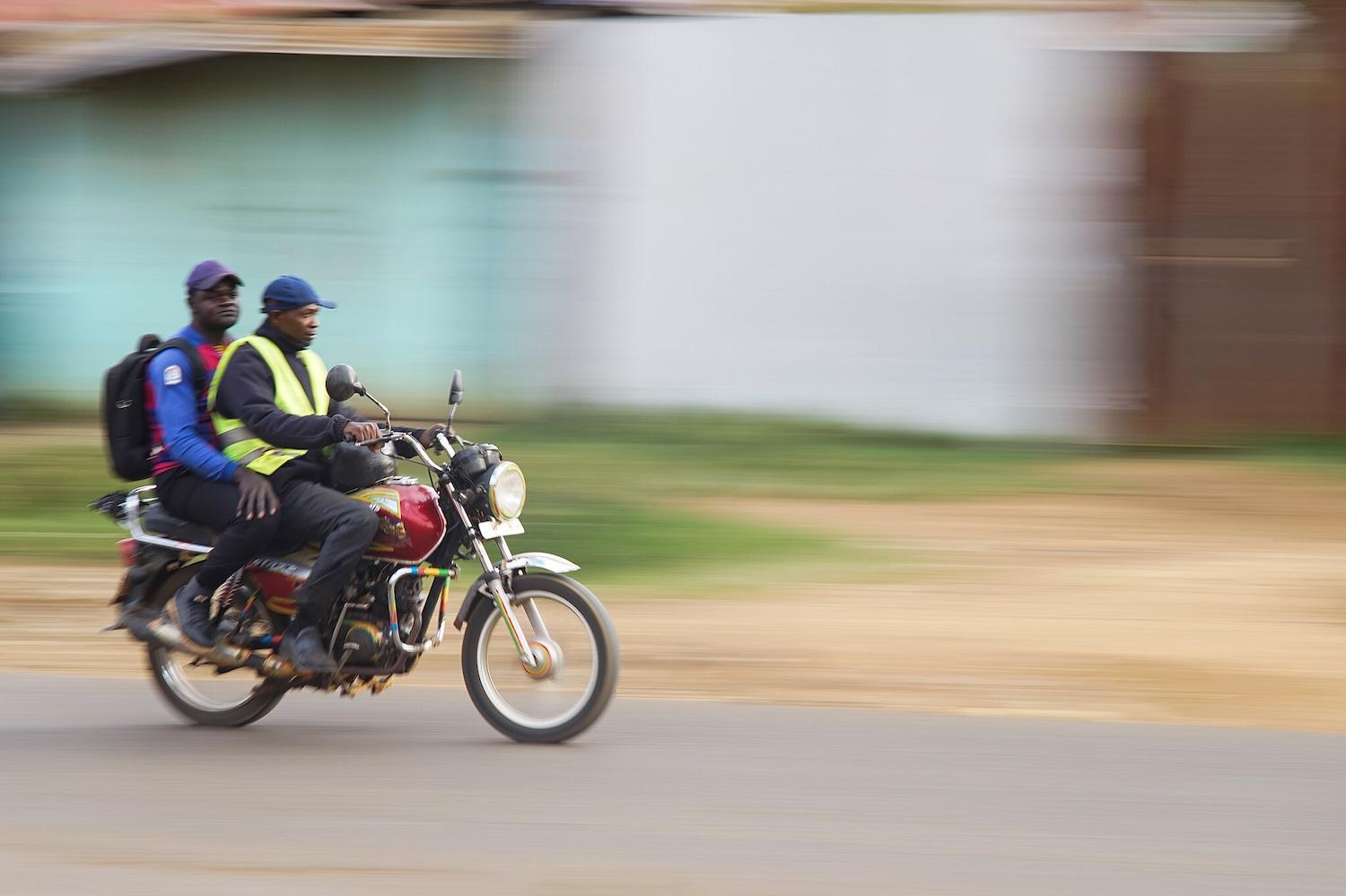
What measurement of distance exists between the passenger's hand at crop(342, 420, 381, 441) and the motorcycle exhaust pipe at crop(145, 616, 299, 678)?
2.84ft

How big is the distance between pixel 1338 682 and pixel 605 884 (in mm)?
3842

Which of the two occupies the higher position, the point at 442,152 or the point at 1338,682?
the point at 442,152

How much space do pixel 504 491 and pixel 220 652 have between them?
45.8 inches

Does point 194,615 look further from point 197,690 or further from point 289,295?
point 289,295

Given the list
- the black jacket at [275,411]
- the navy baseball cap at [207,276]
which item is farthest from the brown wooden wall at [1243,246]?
the navy baseball cap at [207,276]

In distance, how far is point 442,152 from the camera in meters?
13.1

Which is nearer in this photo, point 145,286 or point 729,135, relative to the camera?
point 729,135

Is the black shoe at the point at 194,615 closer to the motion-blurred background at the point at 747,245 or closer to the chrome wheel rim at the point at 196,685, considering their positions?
the chrome wheel rim at the point at 196,685

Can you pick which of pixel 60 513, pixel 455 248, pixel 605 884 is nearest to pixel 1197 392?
pixel 455 248

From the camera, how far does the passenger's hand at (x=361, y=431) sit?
5.64 metres

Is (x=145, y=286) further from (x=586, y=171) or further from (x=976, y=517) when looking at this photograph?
(x=976, y=517)

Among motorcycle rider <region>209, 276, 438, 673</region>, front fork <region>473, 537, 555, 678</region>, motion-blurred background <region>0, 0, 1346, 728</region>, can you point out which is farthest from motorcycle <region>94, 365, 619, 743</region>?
motion-blurred background <region>0, 0, 1346, 728</region>

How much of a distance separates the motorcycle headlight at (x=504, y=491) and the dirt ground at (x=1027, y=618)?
1.33 meters

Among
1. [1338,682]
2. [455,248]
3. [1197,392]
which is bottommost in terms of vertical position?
[1338,682]
